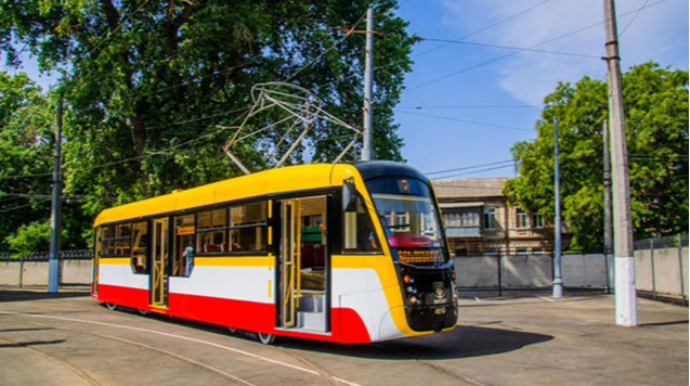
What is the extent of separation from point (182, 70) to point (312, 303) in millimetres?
14400

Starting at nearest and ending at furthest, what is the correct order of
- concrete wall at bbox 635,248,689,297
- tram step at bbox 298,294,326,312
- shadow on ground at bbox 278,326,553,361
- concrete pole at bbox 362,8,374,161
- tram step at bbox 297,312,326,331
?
shadow on ground at bbox 278,326,553,361 < tram step at bbox 297,312,326,331 < tram step at bbox 298,294,326,312 < concrete pole at bbox 362,8,374,161 < concrete wall at bbox 635,248,689,297

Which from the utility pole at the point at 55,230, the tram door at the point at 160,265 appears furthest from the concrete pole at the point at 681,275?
the utility pole at the point at 55,230

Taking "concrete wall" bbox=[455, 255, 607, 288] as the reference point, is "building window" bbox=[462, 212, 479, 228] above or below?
above

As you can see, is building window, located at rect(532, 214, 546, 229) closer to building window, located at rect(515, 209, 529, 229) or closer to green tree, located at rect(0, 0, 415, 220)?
building window, located at rect(515, 209, 529, 229)

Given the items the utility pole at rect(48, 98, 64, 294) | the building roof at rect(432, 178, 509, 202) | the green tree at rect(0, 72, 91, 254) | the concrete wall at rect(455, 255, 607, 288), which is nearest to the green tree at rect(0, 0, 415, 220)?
the utility pole at rect(48, 98, 64, 294)

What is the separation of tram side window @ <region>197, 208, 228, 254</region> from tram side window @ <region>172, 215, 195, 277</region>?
1.40 ft

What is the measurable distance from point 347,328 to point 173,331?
5.08 m

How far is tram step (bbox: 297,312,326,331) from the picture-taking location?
384 inches

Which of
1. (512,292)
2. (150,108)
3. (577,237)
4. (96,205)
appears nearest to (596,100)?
(577,237)

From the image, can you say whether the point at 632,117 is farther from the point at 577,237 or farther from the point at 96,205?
the point at 96,205

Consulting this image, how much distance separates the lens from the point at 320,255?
1090 centimetres

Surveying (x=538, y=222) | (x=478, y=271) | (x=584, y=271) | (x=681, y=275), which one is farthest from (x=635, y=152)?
(x=681, y=275)

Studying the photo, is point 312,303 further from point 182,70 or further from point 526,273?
point 526,273

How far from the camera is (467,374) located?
8.01m
